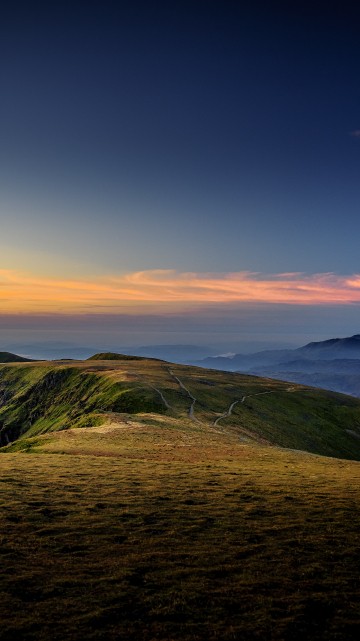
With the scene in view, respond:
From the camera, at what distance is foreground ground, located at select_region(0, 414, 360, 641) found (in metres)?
18.2

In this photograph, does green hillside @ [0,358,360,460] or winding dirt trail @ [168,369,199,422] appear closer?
winding dirt trail @ [168,369,199,422]

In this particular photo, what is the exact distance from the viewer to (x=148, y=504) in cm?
3344

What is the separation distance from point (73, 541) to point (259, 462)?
114 ft

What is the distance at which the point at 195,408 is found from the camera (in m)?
118

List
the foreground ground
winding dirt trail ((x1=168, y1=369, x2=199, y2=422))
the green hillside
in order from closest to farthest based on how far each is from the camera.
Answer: the foreground ground, winding dirt trail ((x1=168, y1=369, x2=199, y2=422)), the green hillside

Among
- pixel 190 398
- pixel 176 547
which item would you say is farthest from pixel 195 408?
pixel 176 547

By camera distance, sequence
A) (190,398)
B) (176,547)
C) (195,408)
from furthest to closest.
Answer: (190,398), (195,408), (176,547)

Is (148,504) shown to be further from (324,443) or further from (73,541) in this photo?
(324,443)

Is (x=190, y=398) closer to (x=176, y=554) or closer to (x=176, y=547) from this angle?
(x=176, y=547)

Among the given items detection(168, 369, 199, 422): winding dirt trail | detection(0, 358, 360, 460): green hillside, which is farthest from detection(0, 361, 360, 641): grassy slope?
Result: detection(168, 369, 199, 422): winding dirt trail

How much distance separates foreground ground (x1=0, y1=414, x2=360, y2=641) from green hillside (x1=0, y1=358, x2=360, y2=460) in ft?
157

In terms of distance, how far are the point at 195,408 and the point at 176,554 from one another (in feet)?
309

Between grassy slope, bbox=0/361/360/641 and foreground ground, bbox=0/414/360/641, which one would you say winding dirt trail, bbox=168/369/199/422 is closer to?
grassy slope, bbox=0/361/360/641

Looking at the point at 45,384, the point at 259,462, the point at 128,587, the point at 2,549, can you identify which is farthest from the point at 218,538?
the point at 45,384
